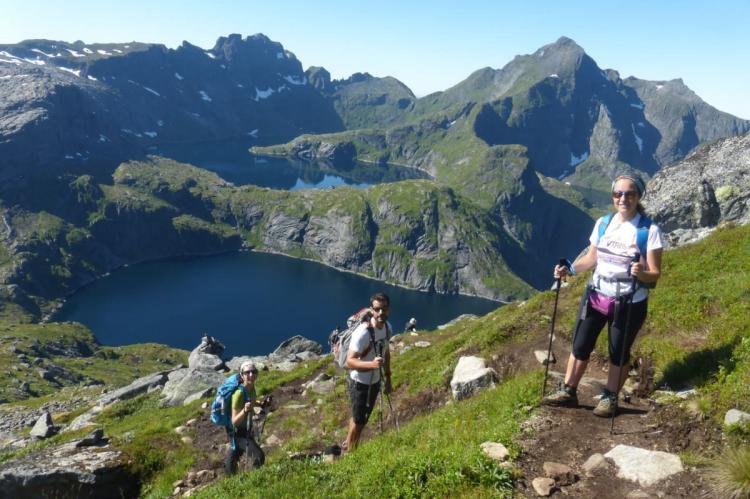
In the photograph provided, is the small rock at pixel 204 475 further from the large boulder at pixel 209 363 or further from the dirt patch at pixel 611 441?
the large boulder at pixel 209 363

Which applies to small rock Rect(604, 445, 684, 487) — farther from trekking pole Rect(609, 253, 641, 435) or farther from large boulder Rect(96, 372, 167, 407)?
large boulder Rect(96, 372, 167, 407)

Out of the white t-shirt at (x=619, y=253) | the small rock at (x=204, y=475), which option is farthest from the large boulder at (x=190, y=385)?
the white t-shirt at (x=619, y=253)

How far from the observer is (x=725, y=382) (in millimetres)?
9695

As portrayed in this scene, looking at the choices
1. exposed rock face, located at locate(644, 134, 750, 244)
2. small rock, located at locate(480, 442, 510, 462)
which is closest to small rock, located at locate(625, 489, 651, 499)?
small rock, located at locate(480, 442, 510, 462)

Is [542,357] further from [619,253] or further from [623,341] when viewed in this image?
[619,253]

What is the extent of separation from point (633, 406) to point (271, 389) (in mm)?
20740

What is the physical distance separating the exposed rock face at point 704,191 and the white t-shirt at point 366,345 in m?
23.2

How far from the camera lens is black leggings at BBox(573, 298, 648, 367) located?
9828mm

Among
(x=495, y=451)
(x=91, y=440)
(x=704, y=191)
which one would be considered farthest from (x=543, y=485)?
(x=704, y=191)

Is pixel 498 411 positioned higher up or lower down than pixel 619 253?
lower down

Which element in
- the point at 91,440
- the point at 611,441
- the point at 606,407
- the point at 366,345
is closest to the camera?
the point at 611,441

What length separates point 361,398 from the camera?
12320 mm

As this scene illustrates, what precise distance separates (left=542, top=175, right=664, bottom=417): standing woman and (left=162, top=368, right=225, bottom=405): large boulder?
1017 inches

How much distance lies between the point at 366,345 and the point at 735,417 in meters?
7.68
